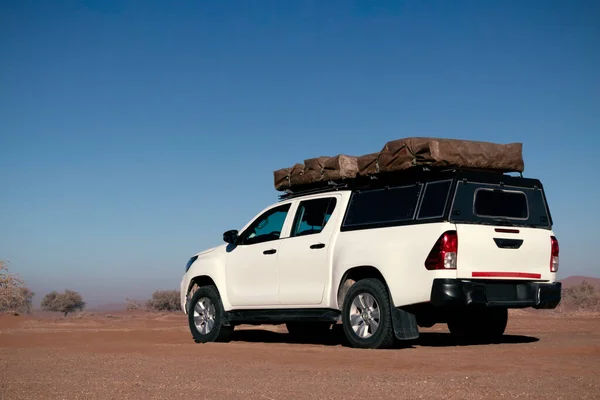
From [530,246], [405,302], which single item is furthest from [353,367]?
[530,246]

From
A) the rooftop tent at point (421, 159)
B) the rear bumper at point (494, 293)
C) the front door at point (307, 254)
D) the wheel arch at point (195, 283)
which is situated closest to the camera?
the rear bumper at point (494, 293)

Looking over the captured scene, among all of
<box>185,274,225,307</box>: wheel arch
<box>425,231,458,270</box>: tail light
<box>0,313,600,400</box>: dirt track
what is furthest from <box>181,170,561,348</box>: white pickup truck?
<box>185,274,225,307</box>: wheel arch

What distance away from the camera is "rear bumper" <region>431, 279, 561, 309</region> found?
9.23 m

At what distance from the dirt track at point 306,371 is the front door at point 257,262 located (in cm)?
114

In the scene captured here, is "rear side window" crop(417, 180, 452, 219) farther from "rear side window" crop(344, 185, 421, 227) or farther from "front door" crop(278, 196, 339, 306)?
"front door" crop(278, 196, 339, 306)

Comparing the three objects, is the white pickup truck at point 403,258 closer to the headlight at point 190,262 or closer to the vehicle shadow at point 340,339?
the vehicle shadow at point 340,339

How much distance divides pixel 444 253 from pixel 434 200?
70 centimetres

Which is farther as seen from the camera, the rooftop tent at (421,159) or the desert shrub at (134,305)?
the desert shrub at (134,305)

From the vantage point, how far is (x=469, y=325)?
1155 centimetres

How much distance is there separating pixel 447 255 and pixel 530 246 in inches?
56.6

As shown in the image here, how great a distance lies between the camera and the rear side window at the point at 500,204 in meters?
9.78

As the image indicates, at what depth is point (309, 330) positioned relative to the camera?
13.5m

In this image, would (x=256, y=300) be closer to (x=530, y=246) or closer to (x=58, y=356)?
(x=58, y=356)

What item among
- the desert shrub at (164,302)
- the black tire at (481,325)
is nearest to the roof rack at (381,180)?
the black tire at (481,325)
